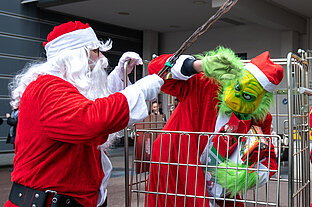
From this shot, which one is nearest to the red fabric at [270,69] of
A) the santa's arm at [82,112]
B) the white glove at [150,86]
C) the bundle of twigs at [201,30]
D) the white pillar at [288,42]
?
the bundle of twigs at [201,30]

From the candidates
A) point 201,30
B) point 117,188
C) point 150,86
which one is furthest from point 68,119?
point 117,188

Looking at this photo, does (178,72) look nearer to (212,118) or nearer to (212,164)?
(212,118)

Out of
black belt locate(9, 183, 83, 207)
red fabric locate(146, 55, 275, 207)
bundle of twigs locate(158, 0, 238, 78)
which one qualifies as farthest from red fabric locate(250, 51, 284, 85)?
black belt locate(9, 183, 83, 207)

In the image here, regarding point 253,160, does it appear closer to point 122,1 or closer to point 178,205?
point 178,205

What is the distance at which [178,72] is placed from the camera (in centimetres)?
213

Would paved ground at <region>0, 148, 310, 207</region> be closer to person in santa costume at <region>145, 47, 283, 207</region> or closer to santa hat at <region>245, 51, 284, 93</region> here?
person in santa costume at <region>145, 47, 283, 207</region>

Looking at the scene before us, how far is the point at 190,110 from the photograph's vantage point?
7.56 feet

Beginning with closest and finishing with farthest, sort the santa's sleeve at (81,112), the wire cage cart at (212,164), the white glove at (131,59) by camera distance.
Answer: the santa's sleeve at (81,112) → the wire cage cart at (212,164) → the white glove at (131,59)

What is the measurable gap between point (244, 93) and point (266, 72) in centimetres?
16

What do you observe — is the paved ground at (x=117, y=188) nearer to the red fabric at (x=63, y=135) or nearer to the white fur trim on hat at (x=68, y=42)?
the red fabric at (x=63, y=135)

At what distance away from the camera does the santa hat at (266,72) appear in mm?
2139

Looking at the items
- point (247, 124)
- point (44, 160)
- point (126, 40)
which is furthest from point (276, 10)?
point (44, 160)

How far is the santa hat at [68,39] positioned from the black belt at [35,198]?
0.66 meters

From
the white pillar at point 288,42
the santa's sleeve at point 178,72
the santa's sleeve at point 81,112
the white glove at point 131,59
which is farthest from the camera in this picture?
the white pillar at point 288,42
